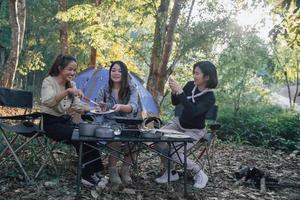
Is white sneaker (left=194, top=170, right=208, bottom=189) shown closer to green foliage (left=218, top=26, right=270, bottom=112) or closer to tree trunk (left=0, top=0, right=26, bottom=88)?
green foliage (left=218, top=26, right=270, bottom=112)

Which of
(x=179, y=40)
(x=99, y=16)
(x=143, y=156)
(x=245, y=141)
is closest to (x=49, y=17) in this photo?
(x=99, y=16)

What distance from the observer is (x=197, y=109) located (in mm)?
3990

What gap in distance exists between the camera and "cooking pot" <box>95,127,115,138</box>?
10.5ft

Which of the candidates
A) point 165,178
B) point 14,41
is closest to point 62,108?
point 165,178

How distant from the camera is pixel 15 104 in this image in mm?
3924

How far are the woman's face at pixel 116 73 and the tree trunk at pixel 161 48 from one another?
3.47m

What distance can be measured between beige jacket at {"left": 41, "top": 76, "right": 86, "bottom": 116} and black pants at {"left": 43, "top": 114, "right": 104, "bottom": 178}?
0.06 m

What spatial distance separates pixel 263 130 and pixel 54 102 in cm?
625

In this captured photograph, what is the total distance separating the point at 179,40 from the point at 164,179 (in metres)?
4.64

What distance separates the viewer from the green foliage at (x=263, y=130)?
8242 mm

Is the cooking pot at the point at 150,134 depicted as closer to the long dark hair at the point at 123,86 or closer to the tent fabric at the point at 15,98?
the long dark hair at the point at 123,86

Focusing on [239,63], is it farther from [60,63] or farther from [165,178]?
[60,63]

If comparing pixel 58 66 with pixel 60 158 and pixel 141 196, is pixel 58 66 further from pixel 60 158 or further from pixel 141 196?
pixel 141 196

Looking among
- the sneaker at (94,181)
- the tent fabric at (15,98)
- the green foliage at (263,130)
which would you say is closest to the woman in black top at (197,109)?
the sneaker at (94,181)
